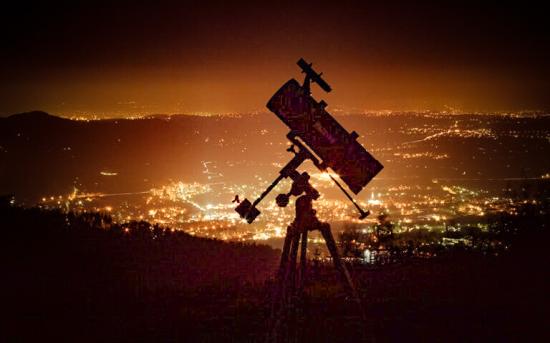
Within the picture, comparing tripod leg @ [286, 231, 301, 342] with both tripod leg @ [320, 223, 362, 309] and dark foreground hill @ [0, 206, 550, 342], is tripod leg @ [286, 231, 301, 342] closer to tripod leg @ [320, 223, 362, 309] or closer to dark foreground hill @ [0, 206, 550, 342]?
dark foreground hill @ [0, 206, 550, 342]

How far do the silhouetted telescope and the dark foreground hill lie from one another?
2495 millimetres

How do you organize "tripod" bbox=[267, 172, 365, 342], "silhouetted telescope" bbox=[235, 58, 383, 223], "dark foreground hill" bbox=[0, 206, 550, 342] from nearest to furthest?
"silhouetted telescope" bbox=[235, 58, 383, 223]
"tripod" bbox=[267, 172, 365, 342]
"dark foreground hill" bbox=[0, 206, 550, 342]

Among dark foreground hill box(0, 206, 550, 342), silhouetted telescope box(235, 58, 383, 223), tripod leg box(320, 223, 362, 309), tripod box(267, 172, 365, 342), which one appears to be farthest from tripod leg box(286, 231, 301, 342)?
silhouetted telescope box(235, 58, 383, 223)

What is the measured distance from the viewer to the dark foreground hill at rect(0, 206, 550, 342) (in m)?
6.71

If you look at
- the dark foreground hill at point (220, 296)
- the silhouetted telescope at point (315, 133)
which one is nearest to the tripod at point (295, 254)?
the silhouetted telescope at point (315, 133)

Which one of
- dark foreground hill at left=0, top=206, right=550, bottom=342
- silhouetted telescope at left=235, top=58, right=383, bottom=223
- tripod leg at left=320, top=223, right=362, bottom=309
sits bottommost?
dark foreground hill at left=0, top=206, right=550, bottom=342

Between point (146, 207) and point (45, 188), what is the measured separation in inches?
542

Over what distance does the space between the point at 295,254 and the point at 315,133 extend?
5.70ft

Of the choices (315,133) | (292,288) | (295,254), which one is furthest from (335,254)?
(315,133)

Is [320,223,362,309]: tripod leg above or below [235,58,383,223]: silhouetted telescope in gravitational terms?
below

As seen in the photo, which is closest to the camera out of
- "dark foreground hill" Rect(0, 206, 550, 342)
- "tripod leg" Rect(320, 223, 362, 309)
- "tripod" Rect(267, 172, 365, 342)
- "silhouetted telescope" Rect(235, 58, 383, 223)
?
"silhouetted telescope" Rect(235, 58, 383, 223)

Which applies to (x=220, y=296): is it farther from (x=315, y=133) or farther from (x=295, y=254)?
(x=315, y=133)

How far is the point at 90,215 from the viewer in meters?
16.2

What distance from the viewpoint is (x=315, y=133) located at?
5.80 metres
